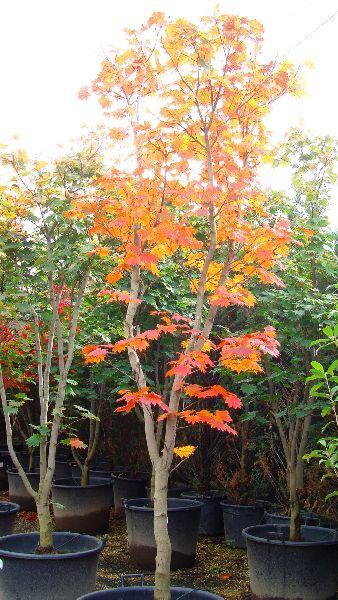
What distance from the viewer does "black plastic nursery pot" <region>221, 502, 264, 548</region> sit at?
5656 mm

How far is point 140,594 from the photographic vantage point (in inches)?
123

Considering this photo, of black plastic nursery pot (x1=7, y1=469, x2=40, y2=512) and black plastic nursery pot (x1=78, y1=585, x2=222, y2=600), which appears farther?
black plastic nursery pot (x1=7, y1=469, x2=40, y2=512)

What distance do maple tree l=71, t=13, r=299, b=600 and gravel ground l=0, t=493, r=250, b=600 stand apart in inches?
71.2

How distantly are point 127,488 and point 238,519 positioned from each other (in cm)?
162

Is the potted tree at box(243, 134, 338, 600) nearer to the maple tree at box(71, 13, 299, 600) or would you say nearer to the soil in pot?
the maple tree at box(71, 13, 299, 600)

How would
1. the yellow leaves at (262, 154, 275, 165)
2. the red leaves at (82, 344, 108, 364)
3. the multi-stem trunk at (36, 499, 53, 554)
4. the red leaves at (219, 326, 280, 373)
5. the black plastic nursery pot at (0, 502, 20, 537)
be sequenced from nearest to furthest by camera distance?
the red leaves at (219, 326, 280, 373) < the red leaves at (82, 344, 108, 364) < the yellow leaves at (262, 154, 275, 165) < the multi-stem trunk at (36, 499, 53, 554) < the black plastic nursery pot at (0, 502, 20, 537)

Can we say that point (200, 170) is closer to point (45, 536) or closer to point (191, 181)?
point (191, 181)

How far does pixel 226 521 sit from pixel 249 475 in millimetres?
541

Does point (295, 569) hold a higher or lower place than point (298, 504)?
lower

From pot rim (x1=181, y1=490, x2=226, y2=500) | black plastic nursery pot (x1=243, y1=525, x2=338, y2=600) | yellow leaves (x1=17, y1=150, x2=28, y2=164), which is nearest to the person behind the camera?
black plastic nursery pot (x1=243, y1=525, x2=338, y2=600)

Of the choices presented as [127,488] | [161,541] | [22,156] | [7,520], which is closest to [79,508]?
[127,488]

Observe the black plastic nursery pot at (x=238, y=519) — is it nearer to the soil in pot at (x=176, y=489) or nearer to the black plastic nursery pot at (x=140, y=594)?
the soil in pot at (x=176, y=489)

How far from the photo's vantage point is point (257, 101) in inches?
129

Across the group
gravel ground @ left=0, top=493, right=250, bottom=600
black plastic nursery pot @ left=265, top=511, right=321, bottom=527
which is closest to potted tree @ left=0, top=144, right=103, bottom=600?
gravel ground @ left=0, top=493, right=250, bottom=600
